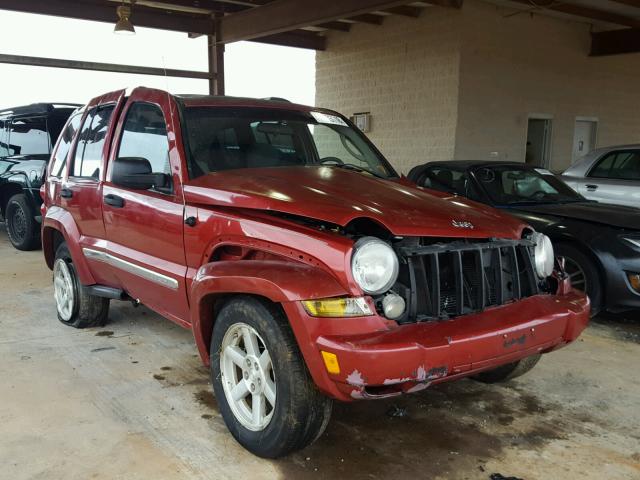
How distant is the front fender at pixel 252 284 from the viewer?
8.09ft

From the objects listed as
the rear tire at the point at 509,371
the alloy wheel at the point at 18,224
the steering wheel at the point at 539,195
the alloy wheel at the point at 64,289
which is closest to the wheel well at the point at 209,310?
the rear tire at the point at 509,371

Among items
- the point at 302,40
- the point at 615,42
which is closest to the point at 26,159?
the point at 302,40

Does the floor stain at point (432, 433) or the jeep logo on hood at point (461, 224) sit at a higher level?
the jeep logo on hood at point (461, 224)

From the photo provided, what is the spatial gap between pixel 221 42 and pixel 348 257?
11.9m

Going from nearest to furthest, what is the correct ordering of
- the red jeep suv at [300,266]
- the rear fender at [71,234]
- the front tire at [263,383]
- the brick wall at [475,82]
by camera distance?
the red jeep suv at [300,266]
the front tire at [263,383]
the rear fender at [71,234]
the brick wall at [475,82]

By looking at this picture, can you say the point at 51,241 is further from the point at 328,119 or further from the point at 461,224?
the point at 461,224

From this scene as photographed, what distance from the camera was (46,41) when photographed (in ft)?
40.9

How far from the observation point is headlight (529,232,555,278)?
3.15 m

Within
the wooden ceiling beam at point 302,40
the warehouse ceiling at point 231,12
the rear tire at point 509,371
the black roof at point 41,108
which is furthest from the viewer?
the wooden ceiling beam at point 302,40

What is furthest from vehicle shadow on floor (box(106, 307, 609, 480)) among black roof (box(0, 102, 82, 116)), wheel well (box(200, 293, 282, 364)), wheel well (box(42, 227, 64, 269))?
black roof (box(0, 102, 82, 116))

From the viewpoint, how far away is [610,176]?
24.7 feet

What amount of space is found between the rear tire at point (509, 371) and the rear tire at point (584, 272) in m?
1.61

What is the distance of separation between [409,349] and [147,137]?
2.31 meters

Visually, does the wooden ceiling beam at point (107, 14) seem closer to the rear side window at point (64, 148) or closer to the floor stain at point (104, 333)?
the rear side window at point (64, 148)
